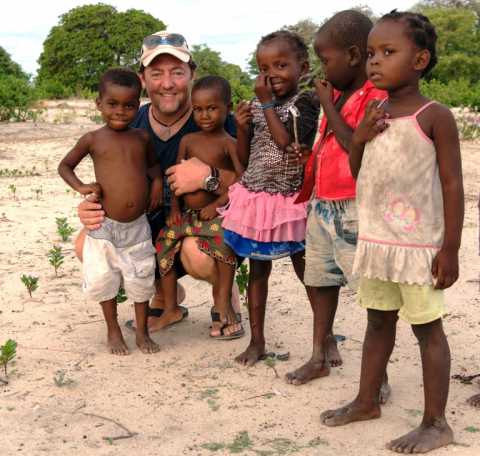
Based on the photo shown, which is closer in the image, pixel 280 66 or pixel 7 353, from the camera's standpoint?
pixel 280 66

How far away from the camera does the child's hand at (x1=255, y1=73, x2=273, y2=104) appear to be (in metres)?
3.71

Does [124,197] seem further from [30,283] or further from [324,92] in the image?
[324,92]

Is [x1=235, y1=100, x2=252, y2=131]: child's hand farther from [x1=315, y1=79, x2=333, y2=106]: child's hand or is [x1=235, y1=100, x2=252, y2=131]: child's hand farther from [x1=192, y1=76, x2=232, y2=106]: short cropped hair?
[x1=315, y1=79, x2=333, y2=106]: child's hand

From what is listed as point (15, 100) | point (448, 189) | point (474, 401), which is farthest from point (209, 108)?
point (15, 100)

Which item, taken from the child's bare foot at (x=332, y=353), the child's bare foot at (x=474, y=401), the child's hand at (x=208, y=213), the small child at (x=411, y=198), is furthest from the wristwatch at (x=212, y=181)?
the child's bare foot at (x=474, y=401)

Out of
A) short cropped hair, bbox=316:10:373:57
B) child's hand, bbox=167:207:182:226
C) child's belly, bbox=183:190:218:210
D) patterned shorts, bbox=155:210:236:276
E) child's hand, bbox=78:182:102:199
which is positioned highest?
short cropped hair, bbox=316:10:373:57

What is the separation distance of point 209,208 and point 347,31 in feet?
4.77

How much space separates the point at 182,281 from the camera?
579 cm

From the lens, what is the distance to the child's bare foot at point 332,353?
407cm

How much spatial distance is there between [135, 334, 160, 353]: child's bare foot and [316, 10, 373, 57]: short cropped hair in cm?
204

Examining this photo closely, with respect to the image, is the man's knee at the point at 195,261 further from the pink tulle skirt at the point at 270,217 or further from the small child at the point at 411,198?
the small child at the point at 411,198

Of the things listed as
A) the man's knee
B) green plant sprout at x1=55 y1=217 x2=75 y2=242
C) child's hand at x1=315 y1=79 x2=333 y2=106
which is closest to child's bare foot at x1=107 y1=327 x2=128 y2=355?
the man's knee

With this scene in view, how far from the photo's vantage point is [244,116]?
389 centimetres

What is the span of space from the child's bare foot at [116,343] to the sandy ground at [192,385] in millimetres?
50
